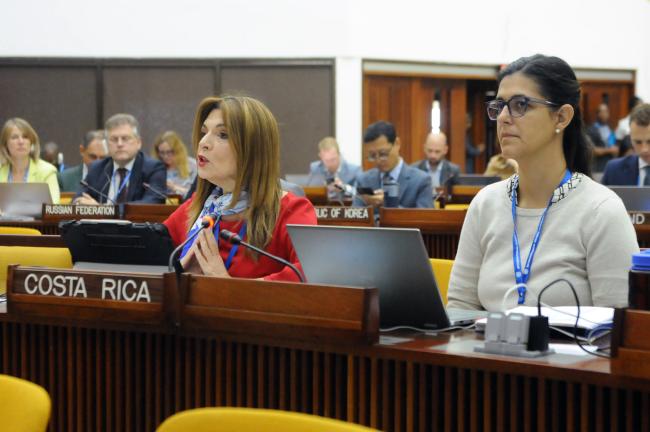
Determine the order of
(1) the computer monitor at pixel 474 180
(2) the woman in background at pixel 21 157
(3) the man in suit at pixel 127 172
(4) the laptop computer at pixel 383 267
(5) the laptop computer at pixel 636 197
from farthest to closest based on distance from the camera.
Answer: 1. (2) the woman in background at pixel 21 157
2. (1) the computer monitor at pixel 474 180
3. (3) the man in suit at pixel 127 172
4. (5) the laptop computer at pixel 636 197
5. (4) the laptop computer at pixel 383 267

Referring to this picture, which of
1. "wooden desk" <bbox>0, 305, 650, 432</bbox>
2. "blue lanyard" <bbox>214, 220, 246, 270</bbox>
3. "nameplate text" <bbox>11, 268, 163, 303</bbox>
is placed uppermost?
"blue lanyard" <bbox>214, 220, 246, 270</bbox>

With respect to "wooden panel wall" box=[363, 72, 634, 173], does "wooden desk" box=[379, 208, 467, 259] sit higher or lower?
lower

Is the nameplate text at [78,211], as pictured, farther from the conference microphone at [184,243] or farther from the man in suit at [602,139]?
the man in suit at [602,139]

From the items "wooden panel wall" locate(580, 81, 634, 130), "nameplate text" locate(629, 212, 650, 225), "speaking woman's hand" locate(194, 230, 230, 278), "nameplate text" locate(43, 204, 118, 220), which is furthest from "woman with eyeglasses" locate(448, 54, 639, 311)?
"wooden panel wall" locate(580, 81, 634, 130)

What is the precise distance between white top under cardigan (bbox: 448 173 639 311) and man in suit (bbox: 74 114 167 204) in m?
3.90

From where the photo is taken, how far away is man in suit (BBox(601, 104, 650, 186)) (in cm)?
632

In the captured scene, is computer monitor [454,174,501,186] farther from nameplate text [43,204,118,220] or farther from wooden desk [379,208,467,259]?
nameplate text [43,204,118,220]

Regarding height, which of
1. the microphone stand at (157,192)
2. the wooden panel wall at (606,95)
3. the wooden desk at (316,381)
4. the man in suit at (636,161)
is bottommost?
the wooden desk at (316,381)

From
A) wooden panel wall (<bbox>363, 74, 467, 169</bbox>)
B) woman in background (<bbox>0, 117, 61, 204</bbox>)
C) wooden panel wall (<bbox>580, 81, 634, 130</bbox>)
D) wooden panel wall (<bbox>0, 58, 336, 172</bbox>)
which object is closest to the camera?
woman in background (<bbox>0, 117, 61, 204</bbox>)

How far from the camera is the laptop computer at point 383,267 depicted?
2.32 m

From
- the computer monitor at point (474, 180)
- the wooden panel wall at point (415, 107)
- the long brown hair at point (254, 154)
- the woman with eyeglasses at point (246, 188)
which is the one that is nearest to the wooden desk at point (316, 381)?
the woman with eyeglasses at point (246, 188)

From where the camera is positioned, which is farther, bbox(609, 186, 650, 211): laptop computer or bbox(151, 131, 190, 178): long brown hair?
bbox(151, 131, 190, 178): long brown hair

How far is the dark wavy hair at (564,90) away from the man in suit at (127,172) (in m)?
4.05

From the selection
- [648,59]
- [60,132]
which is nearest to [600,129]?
[648,59]
